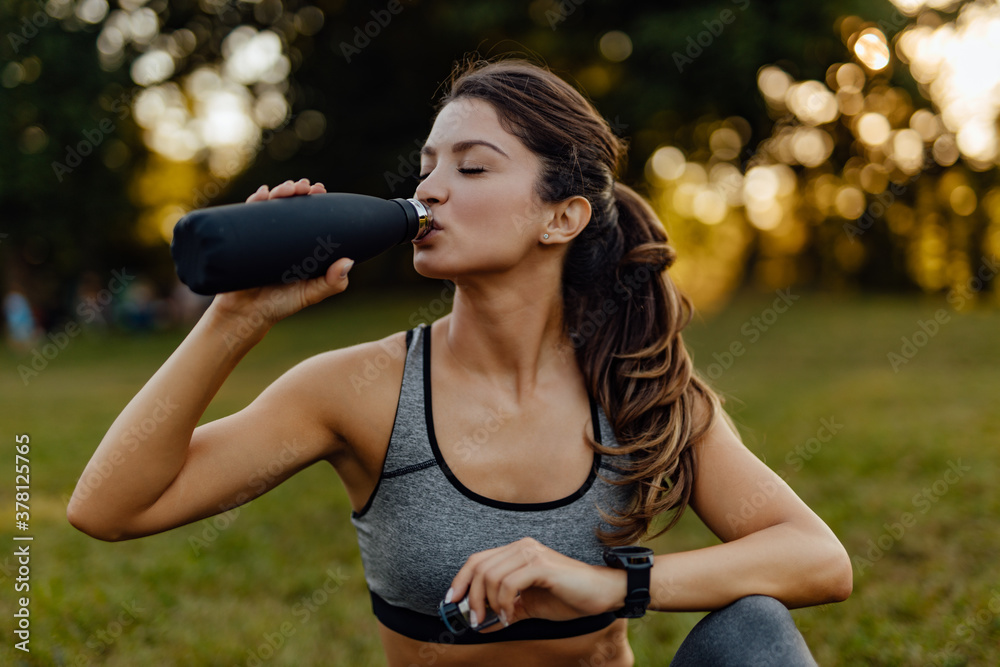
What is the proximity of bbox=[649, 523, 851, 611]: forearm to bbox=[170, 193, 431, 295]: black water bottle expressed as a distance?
3.68 feet

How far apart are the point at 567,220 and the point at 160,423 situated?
1323mm

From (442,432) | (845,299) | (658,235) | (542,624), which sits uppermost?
(658,235)

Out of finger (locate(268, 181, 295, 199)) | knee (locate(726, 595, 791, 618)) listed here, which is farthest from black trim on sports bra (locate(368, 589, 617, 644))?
finger (locate(268, 181, 295, 199))

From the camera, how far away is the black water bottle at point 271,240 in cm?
159

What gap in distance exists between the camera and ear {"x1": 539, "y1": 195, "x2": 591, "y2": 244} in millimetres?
2426

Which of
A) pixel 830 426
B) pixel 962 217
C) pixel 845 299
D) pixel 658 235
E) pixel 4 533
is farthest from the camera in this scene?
pixel 962 217

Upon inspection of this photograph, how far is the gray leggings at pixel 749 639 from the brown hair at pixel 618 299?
356 millimetres

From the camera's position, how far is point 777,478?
2240 mm

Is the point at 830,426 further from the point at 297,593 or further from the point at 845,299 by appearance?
the point at 845,299

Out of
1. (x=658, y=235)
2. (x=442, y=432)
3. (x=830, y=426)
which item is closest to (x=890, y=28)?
(x=830, y=426)

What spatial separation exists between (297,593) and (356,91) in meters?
17.7

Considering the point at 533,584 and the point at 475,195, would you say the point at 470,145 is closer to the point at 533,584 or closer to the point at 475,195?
the point at 475,195

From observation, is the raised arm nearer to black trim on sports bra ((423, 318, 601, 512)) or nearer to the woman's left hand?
black trim on sports bra ((423, 318, 601, 512))

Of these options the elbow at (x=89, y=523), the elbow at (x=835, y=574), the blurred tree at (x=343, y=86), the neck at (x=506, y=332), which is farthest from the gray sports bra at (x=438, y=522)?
the blurred tree at (x=343, y=86)
